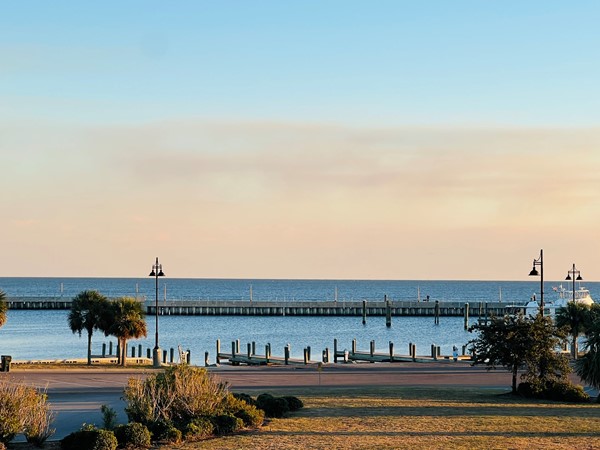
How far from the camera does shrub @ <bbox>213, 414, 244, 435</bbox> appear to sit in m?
24.2

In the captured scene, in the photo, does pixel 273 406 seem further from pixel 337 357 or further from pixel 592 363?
pixel 337 357

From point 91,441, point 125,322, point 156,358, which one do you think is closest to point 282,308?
point 125,322

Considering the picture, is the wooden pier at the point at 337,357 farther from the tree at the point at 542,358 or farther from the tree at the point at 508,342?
the tree at the point at 542,358

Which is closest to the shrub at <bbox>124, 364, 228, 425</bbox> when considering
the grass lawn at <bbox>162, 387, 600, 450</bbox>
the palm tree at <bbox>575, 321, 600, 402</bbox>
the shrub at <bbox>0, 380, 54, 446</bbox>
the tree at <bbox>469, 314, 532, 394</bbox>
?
the grass lawn at <bbox>162, 387, 600, 450</bbox>

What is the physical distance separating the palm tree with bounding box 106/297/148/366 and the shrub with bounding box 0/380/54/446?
33.8 meters

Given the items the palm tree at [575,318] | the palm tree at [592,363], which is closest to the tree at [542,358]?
the palm tree at [592,363]

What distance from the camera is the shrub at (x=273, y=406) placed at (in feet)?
90.7

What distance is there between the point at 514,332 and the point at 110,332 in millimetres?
29590

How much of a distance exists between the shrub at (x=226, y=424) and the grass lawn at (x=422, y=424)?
458 millimetres

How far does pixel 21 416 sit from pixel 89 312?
3685cm

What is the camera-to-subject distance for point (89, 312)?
58344 mm

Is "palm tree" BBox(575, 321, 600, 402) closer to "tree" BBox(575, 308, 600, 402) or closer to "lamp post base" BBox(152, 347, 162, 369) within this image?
"tree" BBox(575, 308, 600, 402)

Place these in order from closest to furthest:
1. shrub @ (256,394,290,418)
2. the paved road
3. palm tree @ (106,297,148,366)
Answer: shrub @ (256,394,290,418)
the paved road
palm tree @ (106,297,148,366)

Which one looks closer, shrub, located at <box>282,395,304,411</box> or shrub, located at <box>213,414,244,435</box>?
shrub, located at <box>213,414,244,435</box>
